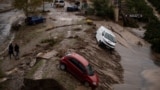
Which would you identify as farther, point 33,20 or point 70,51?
point 33,20

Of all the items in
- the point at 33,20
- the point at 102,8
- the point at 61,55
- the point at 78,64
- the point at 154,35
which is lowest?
the point at 154,35

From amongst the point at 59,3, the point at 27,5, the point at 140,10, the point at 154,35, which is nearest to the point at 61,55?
the point at 27,5

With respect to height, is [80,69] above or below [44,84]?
above

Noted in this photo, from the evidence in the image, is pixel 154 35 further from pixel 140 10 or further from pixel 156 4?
pixel 156 4

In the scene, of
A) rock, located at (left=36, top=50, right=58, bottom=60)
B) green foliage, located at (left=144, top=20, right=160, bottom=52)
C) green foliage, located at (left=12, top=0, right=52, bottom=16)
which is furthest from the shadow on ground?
green foliage, located at (left=12, top=0, right=52, bottom=16)

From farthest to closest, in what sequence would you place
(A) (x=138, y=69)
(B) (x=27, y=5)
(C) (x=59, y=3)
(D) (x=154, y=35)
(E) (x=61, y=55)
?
1. (C) (x=59, y=3)
2. (B) (x=27, y=5)
3. (D) (x=154, y=35)
4. (A) (x=138, y=69)
5. (E) (x=61, y=55)

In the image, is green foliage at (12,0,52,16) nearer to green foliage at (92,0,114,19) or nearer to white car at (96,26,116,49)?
green foliage at (92,0,114,19)

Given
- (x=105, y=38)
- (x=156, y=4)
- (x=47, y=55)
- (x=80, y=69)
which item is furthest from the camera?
(x=156, y=4)
